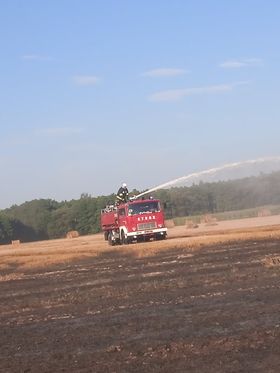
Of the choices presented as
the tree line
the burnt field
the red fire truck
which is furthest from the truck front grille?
the tree line

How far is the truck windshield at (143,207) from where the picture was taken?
134 feet

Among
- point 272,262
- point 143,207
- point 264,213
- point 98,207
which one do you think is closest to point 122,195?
point 143,207

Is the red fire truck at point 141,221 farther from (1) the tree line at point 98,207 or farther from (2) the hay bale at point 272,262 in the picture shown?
(1) the tree line at point 98,207

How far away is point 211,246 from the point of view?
32.3 meters

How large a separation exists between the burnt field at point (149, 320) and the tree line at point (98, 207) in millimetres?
76346

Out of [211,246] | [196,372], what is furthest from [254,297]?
[211,246]

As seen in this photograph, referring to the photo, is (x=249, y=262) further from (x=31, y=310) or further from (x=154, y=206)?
(x=154, y=206)

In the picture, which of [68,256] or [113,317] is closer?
[113,317]

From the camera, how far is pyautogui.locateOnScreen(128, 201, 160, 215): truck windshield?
4072cm

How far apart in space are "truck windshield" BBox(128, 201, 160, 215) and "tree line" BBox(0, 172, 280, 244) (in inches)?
2172

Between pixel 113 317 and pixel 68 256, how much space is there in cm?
2204

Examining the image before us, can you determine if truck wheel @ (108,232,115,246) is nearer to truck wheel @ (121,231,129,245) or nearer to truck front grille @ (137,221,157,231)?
truck wheel @ (121,231,129,245)

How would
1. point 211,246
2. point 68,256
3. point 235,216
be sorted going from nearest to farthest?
point 211,246, point 68,256, point 235,216

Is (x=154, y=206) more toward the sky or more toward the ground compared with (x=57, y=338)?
more toward the sky
